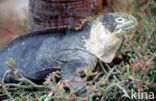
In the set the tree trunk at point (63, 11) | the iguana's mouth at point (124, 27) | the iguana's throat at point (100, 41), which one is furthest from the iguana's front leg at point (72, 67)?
the tree trunk at point (63, 11)

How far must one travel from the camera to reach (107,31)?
69.8 inches

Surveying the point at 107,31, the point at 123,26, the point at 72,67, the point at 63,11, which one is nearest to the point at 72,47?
the point at 72,67

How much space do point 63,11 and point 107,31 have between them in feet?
1.92

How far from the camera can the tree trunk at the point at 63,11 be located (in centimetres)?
217

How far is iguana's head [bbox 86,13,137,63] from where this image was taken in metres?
1.77

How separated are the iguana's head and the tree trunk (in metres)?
0.43

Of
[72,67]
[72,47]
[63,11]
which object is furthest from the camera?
[63,11]

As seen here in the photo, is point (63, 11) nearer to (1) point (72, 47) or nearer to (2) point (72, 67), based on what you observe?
(1) point (72, 47)

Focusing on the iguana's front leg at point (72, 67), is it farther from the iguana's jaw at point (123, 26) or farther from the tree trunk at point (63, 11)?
the tree trunk at point (63, 11)

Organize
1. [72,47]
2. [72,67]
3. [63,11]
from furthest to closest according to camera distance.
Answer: [63,11], [72,47], [72,67]

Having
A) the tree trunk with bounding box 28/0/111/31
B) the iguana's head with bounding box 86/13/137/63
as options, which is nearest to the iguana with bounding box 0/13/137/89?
the iguana's head with bounding box 86/13/137/63

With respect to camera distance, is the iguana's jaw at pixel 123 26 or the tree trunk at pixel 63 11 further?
the tree trunk at pixel 63 11

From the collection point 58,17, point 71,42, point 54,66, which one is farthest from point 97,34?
point 58,17

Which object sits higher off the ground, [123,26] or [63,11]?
[63,11]
